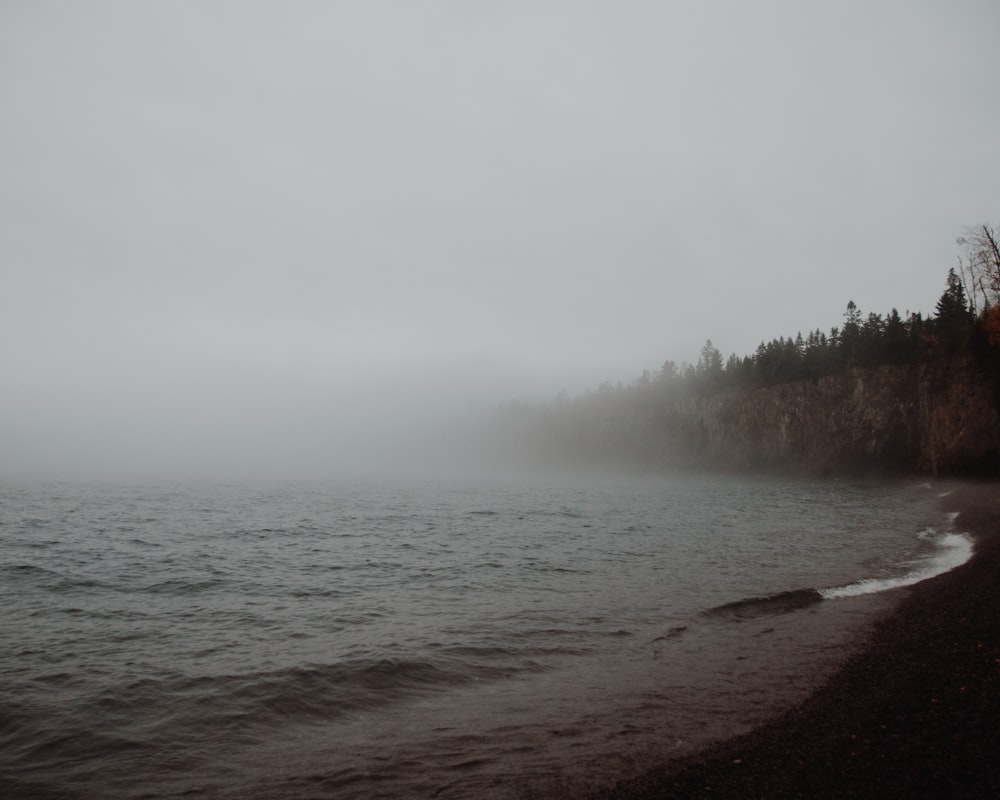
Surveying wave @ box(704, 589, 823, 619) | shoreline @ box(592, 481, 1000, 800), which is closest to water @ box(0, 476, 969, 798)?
wave @ box(704, 589, 823, 619)

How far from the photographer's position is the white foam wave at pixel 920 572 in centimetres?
1884

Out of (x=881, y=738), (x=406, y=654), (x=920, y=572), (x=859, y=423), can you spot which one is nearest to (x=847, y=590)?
(x=920, y=572)

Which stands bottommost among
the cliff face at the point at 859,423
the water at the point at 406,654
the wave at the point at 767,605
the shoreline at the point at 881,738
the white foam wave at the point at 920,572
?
the white foam wave at the point at 920,572

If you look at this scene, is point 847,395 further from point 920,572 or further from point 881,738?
point 881,738

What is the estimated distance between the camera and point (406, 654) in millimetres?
13742

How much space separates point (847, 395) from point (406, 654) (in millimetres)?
106618

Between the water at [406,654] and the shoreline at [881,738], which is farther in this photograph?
the water at [406,654]

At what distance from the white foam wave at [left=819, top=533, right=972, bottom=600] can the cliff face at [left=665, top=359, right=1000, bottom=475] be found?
45.3m

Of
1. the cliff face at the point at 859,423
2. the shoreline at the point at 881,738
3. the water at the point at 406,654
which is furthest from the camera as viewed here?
the cliff face at the point at 859,423

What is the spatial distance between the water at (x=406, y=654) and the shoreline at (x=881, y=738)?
803mm

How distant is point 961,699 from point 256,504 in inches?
2470

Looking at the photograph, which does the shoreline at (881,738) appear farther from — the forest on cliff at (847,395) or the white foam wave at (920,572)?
the forest on cliff at (847,395)

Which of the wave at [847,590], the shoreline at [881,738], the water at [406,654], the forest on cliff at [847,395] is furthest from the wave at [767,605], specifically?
the forest on cliff at [847,395]

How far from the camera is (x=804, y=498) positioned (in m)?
58.0
